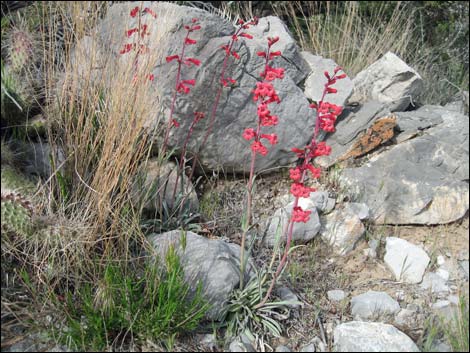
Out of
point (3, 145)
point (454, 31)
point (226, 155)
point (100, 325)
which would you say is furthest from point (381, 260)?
point (454, 31)

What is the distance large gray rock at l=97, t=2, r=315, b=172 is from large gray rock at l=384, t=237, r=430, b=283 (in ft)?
3.24

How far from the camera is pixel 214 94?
3.39 m

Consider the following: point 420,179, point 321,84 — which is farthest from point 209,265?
point 321,84

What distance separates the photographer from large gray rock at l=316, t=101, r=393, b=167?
375cm

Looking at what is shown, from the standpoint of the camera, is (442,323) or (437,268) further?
(437,268)

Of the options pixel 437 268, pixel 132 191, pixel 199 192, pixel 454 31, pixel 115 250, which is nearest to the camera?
pixel 115 250

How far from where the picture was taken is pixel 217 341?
2.36 meters

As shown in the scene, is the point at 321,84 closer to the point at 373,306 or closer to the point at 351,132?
the point at 351,132

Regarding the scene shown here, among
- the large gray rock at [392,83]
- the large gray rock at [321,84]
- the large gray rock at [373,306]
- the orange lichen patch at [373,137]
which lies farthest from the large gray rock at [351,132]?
the large gray rock at [373,306]

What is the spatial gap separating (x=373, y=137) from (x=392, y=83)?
2.40ft

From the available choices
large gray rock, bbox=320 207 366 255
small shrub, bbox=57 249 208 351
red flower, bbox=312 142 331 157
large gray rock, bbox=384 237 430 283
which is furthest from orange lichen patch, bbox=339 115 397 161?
small shrub, bbox=57 249 208 351

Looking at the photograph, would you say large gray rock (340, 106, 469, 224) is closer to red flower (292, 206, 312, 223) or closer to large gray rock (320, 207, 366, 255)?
large gray rock (320, 207, 366, 255)

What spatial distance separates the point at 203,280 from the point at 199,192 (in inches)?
43.4

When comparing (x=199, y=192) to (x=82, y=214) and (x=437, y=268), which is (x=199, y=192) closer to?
(x=82, y=214)
